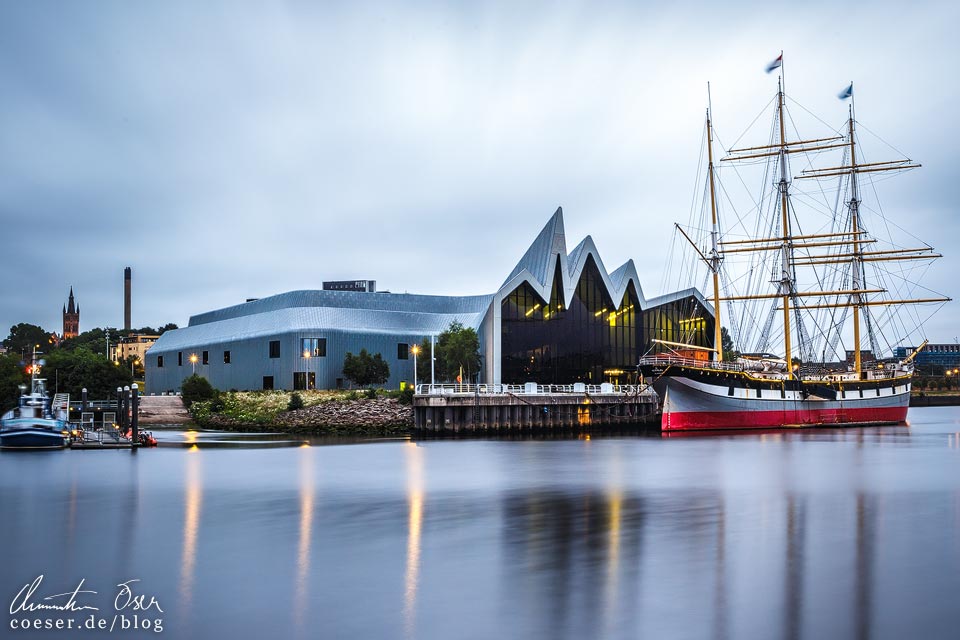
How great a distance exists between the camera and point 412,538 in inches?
877

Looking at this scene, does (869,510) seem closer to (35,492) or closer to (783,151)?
(35,492)

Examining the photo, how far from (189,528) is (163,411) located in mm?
65355

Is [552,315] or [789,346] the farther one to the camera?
[552,315]

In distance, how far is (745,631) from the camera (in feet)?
47.1

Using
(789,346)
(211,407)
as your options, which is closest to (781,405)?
(789,346)

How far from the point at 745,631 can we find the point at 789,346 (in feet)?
214

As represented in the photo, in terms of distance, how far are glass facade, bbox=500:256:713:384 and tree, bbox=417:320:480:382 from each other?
4189mm

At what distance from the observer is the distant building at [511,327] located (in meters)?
81.8

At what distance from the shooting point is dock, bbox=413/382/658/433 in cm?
6281

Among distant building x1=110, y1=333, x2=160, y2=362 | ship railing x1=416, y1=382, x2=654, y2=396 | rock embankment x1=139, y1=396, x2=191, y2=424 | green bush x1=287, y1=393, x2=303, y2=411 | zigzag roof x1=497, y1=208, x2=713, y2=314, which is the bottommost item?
rock embankment x1=139, y1=396, x2=191, y2=424

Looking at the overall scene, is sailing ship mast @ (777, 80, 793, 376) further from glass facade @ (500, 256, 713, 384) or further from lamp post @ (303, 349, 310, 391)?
lamp post @ (303, 349, 310, 391)

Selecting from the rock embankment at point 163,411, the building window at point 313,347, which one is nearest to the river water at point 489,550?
the building window at point 313,347

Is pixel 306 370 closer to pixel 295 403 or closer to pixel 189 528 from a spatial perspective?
pixel 295 403

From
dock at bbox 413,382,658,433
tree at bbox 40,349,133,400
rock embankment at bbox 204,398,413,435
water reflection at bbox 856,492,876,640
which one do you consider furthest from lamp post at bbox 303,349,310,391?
water reflection at bbox 856,492,876,640
